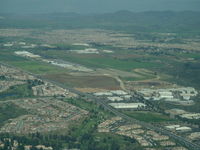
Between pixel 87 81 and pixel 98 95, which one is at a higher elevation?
pixel 87 81

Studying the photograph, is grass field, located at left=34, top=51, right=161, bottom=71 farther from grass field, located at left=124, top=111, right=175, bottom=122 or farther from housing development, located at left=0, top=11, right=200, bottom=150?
grass field, located at left=124, top=111, right=175, bottom=122

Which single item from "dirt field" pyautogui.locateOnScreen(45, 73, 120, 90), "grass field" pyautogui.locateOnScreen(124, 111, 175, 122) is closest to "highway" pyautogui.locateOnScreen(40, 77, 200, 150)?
"grass field" pyautogui.locateOnScreen(124, 111, 175, 122)

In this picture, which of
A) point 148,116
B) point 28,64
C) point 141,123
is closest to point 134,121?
point 141,123

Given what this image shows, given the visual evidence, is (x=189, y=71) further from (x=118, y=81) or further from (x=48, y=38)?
(x=48, y=38)

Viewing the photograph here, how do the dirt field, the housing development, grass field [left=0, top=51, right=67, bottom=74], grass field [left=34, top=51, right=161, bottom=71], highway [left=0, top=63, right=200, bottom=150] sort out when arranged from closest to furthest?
highway [left=0, top=63, right=200, bottom=150] < the housing development < the dirt field < grass field [left=0, top=51, right=67, bottom=74] < grass field [left=34, top=51, right=161, bottom=71]

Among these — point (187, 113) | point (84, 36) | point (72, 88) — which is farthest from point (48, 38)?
point (187, 113)

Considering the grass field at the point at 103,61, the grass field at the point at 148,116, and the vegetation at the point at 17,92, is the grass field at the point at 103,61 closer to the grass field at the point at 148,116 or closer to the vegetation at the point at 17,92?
the vegetation at the point at 17,92

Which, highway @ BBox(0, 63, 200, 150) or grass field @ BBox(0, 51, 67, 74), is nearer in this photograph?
highway @ BBox(0, 63, 200, 150)

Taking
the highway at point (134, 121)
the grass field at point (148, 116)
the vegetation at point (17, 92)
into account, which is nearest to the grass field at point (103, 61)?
the highway at point (134, 121)

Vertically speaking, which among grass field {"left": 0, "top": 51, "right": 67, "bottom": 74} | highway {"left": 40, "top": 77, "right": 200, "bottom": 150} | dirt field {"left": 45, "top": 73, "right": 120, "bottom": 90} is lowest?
highway {"left": 40, "top": 77, "right": 200, "bottom": 150}

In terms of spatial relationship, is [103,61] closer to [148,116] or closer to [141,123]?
[148,116]
